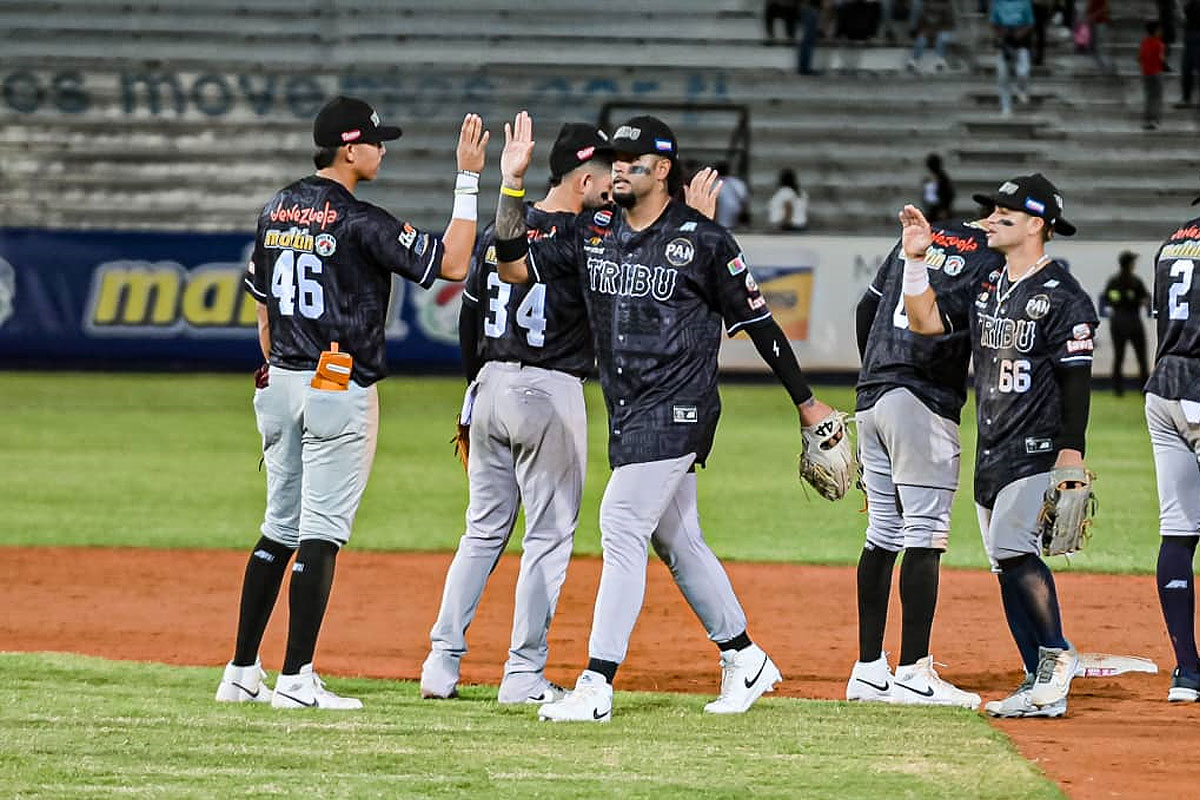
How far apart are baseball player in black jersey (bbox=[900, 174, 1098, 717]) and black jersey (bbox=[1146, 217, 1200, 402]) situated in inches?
31.0

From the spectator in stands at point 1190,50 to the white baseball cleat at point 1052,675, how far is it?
26430 mm

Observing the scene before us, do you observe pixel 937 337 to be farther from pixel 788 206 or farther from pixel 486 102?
pixel 486 102

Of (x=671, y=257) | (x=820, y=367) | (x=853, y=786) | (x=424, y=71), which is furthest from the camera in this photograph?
(x=424, y=71)

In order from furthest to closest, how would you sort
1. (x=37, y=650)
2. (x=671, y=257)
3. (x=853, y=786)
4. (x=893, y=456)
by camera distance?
(x=37, y=650) → (x=893, y=456) → (x=671, y=257) → (x=853, y=786)

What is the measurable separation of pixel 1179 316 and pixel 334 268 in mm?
3732

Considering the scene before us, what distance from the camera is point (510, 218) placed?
7.41 m

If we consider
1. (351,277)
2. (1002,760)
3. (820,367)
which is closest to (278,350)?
(351,277)

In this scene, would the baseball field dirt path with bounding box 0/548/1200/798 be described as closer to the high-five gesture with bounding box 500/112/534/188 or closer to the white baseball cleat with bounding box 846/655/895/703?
the white baseball cleat with bounding box 846/655/895/703

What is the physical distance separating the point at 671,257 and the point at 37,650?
4.18 m

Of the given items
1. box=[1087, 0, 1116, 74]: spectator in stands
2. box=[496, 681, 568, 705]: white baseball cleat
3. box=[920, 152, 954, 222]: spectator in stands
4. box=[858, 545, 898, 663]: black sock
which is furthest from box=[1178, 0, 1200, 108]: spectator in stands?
box=[496, 681, 568, 705]: white baseball cleat

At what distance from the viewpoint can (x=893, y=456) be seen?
802cm

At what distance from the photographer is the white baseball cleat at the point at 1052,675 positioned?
297 inches

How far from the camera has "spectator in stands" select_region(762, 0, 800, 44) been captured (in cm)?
3297

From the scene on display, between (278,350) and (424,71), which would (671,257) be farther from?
(424,71)
